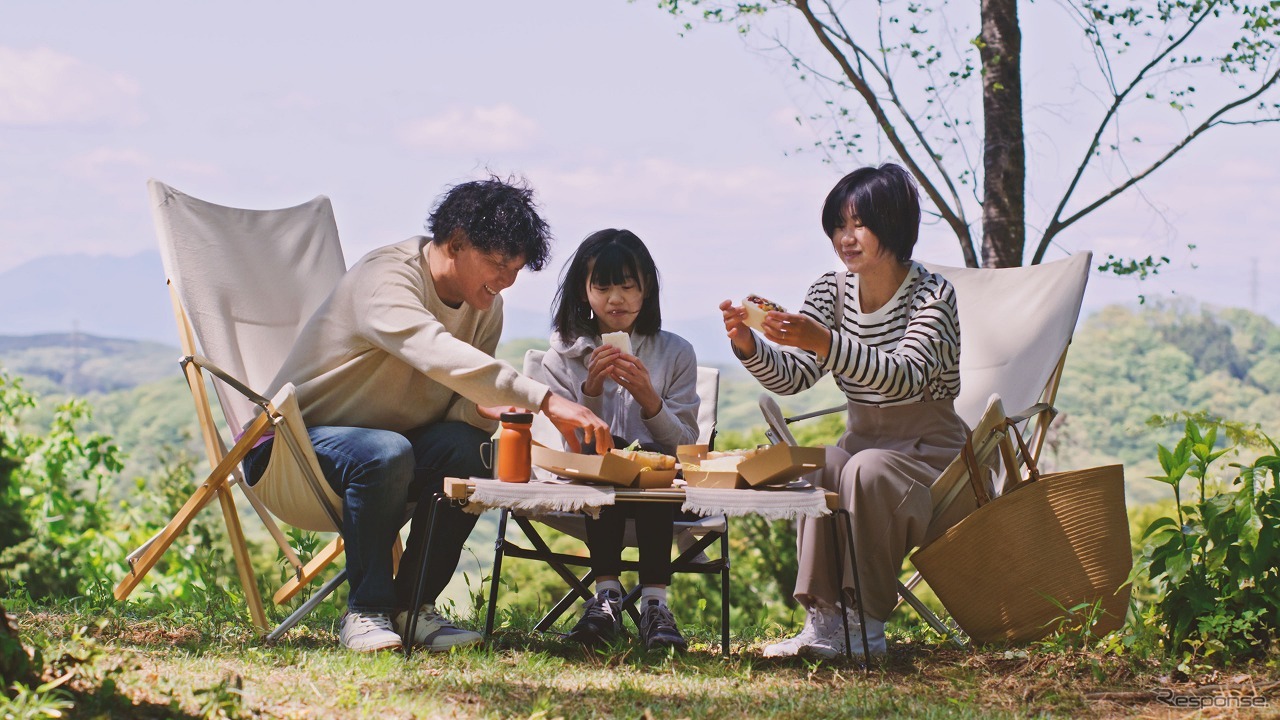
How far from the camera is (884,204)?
113 inches

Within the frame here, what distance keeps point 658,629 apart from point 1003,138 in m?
2.85

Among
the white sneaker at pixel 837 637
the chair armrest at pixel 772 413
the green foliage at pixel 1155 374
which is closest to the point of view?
the white sneaker at pixel 837 637

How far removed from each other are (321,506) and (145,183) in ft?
4.30

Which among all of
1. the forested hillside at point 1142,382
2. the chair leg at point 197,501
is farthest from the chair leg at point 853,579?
the forested hillside at point 1142,382

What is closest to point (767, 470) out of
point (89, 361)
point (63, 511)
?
point (63, 511)

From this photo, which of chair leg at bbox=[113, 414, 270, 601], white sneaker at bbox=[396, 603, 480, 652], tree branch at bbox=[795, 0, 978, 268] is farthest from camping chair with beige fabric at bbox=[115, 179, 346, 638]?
tree branch at bbox=[795, 0, 978, 268]

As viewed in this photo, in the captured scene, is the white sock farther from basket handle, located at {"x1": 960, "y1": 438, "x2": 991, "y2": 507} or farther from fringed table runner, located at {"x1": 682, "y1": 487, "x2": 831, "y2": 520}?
basket handle, located at {"x1": 960, "y1": 438, "x2": 991, "y2": 507}

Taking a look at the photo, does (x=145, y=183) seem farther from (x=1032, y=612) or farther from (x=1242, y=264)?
(x=1242, y=264)

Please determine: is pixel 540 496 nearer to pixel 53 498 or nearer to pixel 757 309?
pixel 757 309

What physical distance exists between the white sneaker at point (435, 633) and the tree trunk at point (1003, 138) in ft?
9.32

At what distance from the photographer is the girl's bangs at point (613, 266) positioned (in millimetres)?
3070

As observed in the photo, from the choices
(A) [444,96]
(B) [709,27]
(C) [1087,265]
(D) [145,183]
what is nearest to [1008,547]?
(C) [1087,265]

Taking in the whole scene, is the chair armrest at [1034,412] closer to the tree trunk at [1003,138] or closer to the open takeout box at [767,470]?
the open takeout box at [767,470]

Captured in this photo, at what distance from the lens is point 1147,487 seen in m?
24.3
